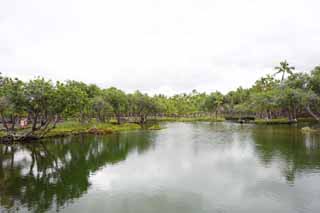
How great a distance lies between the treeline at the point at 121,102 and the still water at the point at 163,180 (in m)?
8.77

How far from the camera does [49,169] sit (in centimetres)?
2277

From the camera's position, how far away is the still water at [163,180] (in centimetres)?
1435

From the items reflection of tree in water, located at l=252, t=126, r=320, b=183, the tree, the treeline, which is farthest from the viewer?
the tree

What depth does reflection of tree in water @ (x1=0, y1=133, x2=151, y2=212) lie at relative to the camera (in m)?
15.7

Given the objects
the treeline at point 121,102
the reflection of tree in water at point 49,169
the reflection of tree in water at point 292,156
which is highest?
the treeline at point 121,102

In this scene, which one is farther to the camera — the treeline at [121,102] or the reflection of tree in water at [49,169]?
the treeline at [121,102]

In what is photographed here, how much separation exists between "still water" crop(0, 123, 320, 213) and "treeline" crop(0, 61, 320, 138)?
877 centimetres

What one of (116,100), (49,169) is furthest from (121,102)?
(49,169)

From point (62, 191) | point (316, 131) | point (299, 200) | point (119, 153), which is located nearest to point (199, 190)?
point (299, 200)

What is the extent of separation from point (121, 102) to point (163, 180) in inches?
1916

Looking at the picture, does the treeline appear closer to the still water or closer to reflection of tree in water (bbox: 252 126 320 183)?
the still water

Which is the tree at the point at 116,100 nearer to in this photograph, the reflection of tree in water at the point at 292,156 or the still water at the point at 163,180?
the still water at the point at 163,180

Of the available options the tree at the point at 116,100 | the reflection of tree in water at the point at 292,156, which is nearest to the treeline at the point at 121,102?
the tree at the point at 116,100

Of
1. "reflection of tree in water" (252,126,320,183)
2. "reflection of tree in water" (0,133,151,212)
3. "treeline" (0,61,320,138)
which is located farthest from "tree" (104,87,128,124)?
"reflection of tree in water" (252,126,320,183)
